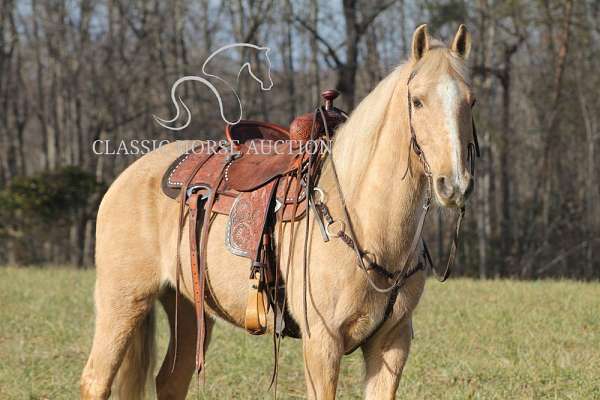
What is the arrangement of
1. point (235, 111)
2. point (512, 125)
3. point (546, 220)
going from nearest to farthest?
point (546, 220) → point (235, 111) → point (512, 125)

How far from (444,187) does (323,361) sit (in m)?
0.95

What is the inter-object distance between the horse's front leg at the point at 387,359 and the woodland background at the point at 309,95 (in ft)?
42.4

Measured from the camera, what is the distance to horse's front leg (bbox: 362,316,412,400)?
3289 mm

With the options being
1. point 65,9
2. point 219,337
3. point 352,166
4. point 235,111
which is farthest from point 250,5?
point 352,166

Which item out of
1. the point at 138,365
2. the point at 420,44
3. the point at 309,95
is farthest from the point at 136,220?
the point at 309,95

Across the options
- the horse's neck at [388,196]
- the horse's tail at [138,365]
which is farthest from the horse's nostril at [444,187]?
the horse's tail at [138,365]

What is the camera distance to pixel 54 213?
15.5 m

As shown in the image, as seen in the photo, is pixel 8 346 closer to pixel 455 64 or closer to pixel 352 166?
pixel 352 166

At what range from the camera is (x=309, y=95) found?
26281 millimetres

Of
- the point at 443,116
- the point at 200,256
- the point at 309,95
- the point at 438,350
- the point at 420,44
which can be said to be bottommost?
the point at 438,350

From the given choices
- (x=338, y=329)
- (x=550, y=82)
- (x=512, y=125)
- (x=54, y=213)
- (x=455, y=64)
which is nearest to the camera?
(x=455, y=64)

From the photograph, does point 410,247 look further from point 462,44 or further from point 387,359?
point 462,44

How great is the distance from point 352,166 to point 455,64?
671 mm

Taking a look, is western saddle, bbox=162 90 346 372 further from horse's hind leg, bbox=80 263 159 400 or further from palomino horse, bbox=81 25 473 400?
horse's hind leg, bbox=80 263 159 400
